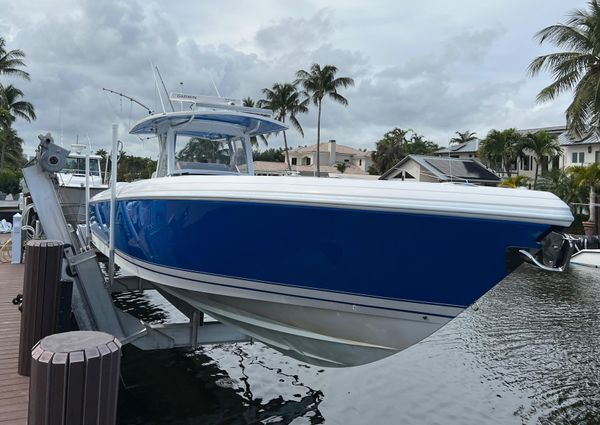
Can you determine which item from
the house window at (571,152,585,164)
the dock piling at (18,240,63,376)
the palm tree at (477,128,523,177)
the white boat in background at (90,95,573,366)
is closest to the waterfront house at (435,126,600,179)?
the house window at (571,152,585,164)

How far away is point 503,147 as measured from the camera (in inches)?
1649

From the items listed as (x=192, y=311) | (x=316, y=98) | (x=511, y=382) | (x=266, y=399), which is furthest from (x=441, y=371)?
(x=316, y=98)

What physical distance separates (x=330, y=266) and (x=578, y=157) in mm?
43824

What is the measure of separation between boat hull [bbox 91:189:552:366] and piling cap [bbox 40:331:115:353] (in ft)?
4.60

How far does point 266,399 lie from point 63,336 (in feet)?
12.5

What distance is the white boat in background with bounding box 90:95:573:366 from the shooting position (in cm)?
361

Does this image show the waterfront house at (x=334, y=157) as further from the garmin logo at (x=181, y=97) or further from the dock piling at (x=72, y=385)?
the dock piling at (x=72, y=385)

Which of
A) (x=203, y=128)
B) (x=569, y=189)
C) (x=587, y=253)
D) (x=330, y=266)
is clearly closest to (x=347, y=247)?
(x=330, y=266)

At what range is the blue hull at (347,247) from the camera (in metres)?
3.65

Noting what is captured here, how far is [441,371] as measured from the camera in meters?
7.31

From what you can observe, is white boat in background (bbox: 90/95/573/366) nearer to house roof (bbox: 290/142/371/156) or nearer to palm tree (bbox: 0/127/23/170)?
palm tree (bbox: 0/127/23/170)

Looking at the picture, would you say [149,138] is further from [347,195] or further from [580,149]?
[580,149]

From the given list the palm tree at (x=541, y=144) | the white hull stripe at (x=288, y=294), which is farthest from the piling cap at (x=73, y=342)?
the palm tree at (x=541, y=144)

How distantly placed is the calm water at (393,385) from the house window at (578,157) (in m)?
36.5
